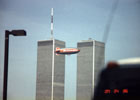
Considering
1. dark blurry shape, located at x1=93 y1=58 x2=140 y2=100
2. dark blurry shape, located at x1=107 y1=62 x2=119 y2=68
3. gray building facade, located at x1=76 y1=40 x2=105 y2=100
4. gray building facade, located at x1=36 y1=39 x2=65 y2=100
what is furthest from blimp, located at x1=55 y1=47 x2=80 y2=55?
dark blurry shape, located at x1=107 y1=62 x2=119 y2=68

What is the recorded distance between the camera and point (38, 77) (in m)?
121

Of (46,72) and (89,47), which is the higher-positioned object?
(89,47)

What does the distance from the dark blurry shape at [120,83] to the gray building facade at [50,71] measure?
10029cm

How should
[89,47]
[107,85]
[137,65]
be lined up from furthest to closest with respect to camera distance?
[89,47] → [107,85] → [137,65]

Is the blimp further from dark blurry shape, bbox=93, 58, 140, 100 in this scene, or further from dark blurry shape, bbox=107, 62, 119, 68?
dark blurry shape, bbox=107, 62, 119, 68

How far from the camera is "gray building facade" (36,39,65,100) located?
106m

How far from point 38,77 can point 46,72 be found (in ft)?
35.7

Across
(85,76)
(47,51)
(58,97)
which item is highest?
(47,51)

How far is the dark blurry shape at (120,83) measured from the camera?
2163mm

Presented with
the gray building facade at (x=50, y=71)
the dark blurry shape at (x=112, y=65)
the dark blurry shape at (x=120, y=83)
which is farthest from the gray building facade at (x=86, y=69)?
the dark blurry shape at (x=112, y=65)

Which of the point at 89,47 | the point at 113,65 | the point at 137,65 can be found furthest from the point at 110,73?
the point at 89,47

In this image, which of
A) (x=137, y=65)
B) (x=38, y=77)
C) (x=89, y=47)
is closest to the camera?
(x=137, y=65)

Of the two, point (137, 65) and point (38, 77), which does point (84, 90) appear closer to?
point (38, 77)

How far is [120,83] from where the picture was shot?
7.58 feet
